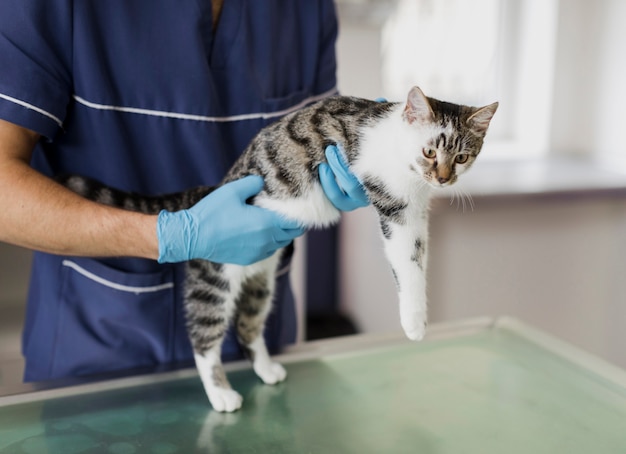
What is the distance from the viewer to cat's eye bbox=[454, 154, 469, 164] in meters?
1.02

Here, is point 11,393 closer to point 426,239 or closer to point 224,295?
point 224,295

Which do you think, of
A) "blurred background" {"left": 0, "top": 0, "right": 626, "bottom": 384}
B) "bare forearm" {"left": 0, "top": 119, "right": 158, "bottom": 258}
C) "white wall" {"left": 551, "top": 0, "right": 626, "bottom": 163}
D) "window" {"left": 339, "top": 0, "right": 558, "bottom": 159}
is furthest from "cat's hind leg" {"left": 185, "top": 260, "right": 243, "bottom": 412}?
Result: "white wall" {"left": 551, "top": 0, "right": 626, "bottom": 163}

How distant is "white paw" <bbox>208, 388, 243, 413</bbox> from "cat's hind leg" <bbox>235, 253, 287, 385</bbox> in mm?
109

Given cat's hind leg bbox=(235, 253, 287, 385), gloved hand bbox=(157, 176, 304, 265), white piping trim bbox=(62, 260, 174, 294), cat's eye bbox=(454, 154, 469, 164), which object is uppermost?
cat's eye bbox=(454, 154, 469, 164)

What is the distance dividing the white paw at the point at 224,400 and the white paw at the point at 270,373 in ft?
0.33

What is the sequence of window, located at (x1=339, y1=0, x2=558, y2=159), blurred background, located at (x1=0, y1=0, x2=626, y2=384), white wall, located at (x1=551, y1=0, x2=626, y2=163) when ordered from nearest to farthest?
blurred background, located at (x1=0, y1=0, x2=626, y2=384) < white wall, located at (x1=551, y1=0, x2=626, y2=163) < window, located at (x1=339, y1=0, x2=558, y2=159)

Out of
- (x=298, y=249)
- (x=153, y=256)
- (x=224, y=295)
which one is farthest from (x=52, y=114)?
(x=298, y=249)

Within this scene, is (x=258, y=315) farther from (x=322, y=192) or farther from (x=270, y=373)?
(x=322, y=192)

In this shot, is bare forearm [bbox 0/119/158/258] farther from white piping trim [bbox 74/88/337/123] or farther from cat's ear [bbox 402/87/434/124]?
cat's ear [bbox 402/87/434/124]

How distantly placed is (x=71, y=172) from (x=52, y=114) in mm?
157

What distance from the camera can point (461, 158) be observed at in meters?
1.03

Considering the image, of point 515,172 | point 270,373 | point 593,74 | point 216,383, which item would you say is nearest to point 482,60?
point 593,74

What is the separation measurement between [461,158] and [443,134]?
6 cm

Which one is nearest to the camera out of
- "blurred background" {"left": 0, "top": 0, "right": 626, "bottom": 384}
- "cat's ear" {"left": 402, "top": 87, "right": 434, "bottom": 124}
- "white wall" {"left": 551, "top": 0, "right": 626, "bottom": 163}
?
"cat's ear" {"left": 402, "top": 87, "right": 434, "bottom": 124}
